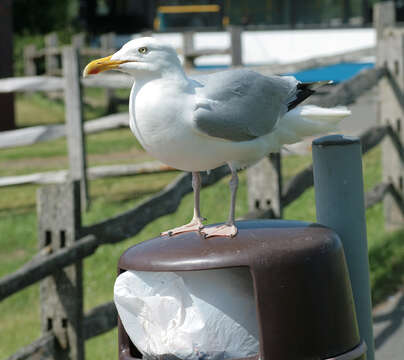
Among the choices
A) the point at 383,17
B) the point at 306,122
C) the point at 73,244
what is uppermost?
the point at 383,17

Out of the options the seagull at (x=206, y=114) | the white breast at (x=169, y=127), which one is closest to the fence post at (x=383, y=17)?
the seagull at (x=206, y=114)

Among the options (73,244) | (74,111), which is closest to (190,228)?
(73,244)

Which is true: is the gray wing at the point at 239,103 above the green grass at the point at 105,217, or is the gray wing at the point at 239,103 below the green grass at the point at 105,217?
above

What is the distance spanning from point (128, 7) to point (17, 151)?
1189cm

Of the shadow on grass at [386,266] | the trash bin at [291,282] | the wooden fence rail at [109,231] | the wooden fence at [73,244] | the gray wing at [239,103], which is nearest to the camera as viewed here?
the trash bin at [291,282]

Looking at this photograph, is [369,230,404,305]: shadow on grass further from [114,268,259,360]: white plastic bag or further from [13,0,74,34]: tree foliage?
[13,0,74,34]: tree foliage

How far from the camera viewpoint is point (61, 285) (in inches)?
156

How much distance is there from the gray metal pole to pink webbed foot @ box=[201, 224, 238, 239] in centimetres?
29

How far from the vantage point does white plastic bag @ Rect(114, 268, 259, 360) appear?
1873 mm

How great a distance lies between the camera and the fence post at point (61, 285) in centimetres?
384

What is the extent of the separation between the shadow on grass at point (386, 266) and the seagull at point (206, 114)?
11.7 ft

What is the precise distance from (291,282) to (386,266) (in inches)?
179

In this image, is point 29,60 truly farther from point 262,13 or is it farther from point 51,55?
point 262,13

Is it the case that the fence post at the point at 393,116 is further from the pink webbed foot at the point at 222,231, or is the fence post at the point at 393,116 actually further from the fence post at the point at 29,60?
the fence post at the point at 29,60
